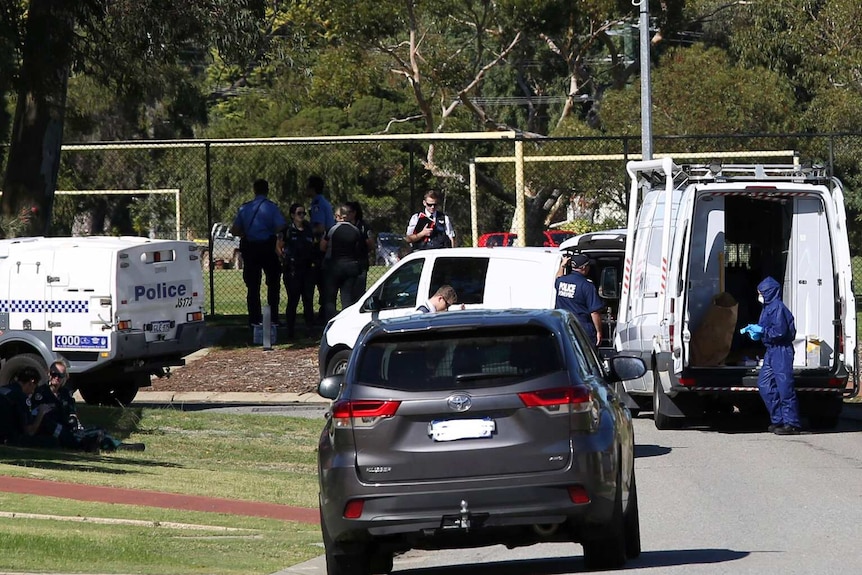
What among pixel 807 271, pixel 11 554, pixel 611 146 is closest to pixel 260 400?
pixel 807 271

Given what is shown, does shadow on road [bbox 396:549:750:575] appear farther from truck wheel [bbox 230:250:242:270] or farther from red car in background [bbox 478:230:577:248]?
truck wheel [bbox 230:250:242:270]

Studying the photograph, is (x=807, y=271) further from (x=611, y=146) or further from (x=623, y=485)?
(x=611, y=146)

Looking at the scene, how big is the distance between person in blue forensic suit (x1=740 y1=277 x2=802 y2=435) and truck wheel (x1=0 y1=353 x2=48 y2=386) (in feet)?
27.2

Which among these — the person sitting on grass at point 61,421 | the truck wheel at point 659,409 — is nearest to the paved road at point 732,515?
the truck wheel at point 659,409

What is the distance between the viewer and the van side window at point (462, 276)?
18672 millimetres

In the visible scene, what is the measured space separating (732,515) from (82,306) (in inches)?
387

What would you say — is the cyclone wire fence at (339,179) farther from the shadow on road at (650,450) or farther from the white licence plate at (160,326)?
the shadow on road at (650,450)

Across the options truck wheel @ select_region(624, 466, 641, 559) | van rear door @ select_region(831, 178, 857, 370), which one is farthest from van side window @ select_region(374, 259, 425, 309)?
truck wheel @ select_region(624, 466, 641, 559)

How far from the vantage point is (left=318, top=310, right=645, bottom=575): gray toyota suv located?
8.67 meters

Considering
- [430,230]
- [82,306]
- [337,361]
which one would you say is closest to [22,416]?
[82,306]

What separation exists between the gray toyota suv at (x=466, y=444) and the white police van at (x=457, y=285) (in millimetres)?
8989

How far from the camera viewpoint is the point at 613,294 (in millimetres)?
20219

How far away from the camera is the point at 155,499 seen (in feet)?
42.2

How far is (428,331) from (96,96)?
46236 millimetres
